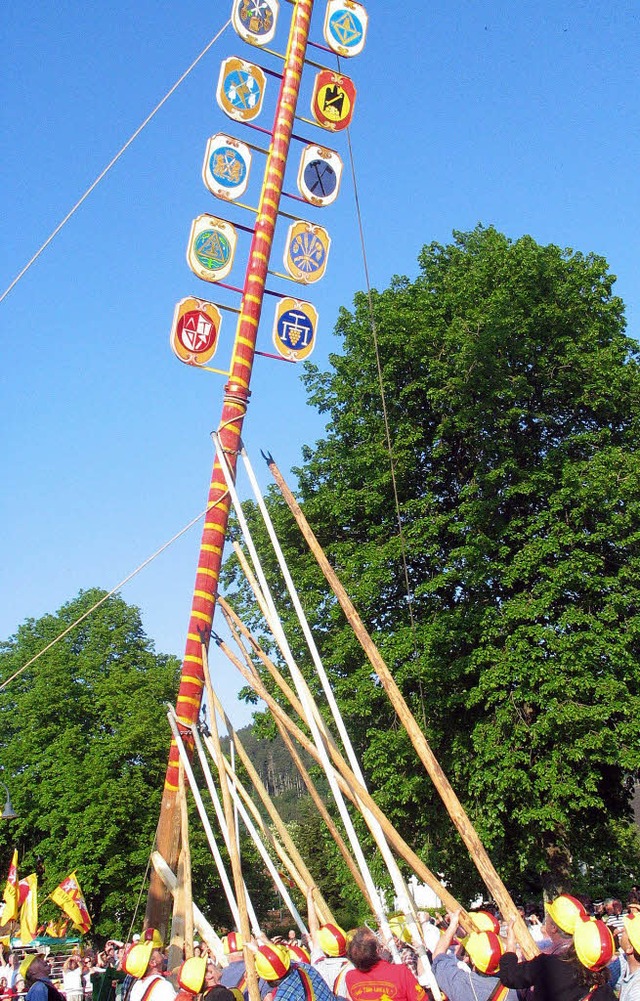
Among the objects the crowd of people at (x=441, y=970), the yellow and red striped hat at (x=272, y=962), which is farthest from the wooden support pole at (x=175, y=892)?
the yellow and red striped hat at (x=272, y=962)

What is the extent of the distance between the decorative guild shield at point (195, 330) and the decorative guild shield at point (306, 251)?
3.78ft

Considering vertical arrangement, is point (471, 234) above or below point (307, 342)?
above

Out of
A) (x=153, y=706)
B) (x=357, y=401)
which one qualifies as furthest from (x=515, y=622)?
(x=153, y=706)

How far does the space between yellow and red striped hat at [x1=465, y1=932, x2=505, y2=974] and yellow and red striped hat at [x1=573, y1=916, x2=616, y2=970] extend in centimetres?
64

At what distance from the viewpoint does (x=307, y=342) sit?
10.2m

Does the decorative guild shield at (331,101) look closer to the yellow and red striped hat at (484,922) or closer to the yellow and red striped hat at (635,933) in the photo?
the yellow and red striped hat at (484,922)

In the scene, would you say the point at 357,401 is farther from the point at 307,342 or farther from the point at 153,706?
the point at 153,706

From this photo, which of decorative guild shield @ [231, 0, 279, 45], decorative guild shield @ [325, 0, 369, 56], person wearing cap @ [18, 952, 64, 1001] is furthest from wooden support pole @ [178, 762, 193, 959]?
decorative guild shield @ [325, 0, 369, 56]

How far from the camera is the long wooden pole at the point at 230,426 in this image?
28.5 feet

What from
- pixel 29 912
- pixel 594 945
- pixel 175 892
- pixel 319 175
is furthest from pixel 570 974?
pixel 29 912

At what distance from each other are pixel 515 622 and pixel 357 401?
5.98 meters

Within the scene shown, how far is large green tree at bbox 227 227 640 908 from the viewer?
15.4 metres

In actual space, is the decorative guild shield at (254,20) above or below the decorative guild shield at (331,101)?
above

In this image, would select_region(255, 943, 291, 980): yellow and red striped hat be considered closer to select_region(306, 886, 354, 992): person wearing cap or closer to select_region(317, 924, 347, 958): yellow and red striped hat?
select_region(306, 886, 354, 992): person wearing cap
